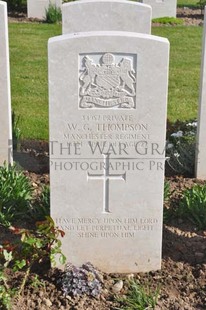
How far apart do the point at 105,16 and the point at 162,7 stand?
9.47 metres

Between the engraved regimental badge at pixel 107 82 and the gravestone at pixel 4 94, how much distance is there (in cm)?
186

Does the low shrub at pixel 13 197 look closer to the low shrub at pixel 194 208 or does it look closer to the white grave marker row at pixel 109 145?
the white grave marker row at pixel 109 145

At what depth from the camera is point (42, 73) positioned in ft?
33.6

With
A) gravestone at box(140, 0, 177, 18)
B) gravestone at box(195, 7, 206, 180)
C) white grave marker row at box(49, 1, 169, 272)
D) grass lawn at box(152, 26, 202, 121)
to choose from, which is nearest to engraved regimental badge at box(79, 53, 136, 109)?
white grave marker row at box(49, 1, 169, 272)

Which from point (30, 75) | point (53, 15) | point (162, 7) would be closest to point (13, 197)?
point (30, 75)

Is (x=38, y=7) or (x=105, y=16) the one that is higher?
(x=38, y=7)

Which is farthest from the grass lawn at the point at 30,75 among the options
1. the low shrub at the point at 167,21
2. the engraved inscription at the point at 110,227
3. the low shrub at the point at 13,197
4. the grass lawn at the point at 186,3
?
the grass lawn at the point at 186,3

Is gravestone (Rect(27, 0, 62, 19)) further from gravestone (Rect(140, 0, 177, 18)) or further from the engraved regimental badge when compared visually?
the engraved regimental badge

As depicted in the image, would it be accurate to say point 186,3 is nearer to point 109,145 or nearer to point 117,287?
point 109,145

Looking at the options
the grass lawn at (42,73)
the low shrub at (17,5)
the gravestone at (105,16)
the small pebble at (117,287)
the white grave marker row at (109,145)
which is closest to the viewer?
the white grave marker row at (109,145)

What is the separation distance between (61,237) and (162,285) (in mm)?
790

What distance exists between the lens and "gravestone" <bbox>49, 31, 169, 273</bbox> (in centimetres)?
398

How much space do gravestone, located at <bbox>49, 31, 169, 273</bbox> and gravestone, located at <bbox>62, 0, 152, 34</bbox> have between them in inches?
80.3

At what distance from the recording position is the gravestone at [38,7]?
1476 cm
